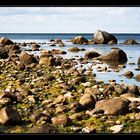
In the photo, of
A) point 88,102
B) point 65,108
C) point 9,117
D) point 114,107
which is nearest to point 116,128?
point 114,107

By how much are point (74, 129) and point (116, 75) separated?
9567mm

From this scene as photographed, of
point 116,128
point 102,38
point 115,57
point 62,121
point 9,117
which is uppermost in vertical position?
point 102,38

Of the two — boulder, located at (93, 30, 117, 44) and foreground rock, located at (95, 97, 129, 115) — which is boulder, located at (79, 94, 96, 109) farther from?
boulder, located at (93, 30, 117, 44)

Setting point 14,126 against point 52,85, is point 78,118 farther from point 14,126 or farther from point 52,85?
point 52,85

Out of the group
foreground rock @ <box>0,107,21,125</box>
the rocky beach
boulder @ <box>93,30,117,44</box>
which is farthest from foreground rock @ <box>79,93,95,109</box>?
boulder @ <box>93,30,117,44</box>

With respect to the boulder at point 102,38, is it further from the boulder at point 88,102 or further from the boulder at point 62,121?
the boulder at point 62,121

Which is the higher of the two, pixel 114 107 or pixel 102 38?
pixel 102 38

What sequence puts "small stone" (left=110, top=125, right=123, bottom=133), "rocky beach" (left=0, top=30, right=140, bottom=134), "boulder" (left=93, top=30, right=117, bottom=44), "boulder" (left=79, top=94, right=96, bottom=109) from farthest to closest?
"boulder" (left=93, top=30, right=117, bottom=44), "boulder" (left=79, top=94, right=96, bottom=109), "rocky beach" (left=0, top=30, right=140, bottom=134), "small stone" (left=110, top=125, right=123, bottom=133)

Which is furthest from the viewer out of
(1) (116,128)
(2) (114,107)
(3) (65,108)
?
(3) (65,108)

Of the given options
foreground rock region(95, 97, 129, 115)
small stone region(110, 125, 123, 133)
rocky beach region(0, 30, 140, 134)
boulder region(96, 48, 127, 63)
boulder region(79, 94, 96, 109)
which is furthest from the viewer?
boulder region(96, 48, 127, 63)

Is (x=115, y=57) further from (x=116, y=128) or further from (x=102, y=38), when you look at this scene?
(x=102, y=38)

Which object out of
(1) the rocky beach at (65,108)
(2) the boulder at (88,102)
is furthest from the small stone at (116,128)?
(2) the boulder at (88,102)

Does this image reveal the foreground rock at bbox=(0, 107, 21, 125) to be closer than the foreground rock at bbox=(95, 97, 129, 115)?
Yes
